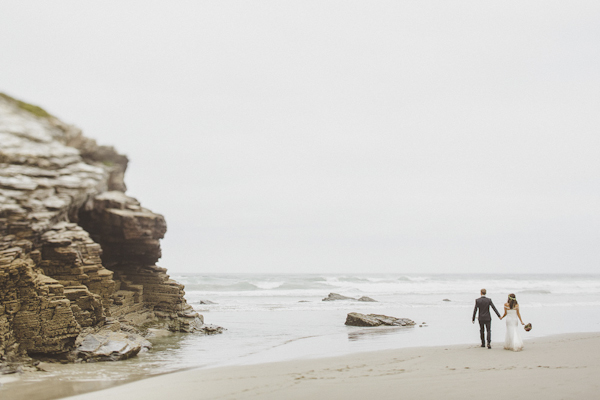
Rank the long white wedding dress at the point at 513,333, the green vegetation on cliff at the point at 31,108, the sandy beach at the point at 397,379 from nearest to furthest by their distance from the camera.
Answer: the sandy beach at the point at 397,379, the long white wedding dress at the point at 513,333, the green vegetation on cliff at the point at 31,108

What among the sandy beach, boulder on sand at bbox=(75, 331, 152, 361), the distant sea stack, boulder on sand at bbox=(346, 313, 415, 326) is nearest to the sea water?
boulder on sand at bbox=(75, 331, 152, 361)

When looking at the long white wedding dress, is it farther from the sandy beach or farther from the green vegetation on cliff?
the green vegetation on cliff

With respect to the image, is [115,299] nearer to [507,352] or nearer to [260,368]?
[260,368]

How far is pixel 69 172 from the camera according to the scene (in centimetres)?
1287

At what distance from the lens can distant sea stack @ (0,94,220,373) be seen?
10.5 meters

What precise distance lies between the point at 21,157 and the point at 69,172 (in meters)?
1.34

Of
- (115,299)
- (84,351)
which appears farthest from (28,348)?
(115,299)

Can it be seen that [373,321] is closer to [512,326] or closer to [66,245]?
[512,326]

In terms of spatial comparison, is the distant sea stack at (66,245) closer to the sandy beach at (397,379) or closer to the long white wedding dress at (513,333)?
the sandy beach at (397,379)

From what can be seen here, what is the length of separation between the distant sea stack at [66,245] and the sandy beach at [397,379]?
3.13 meters

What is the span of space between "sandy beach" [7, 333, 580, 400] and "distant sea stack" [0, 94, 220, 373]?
3132 millimetres

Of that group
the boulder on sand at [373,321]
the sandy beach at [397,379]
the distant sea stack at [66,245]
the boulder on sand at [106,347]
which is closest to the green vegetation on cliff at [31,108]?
the distant sea stack at [66,245]

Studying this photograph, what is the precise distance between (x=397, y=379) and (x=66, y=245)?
958 centimetres

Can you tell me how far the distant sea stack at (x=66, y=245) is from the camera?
10461 mm
